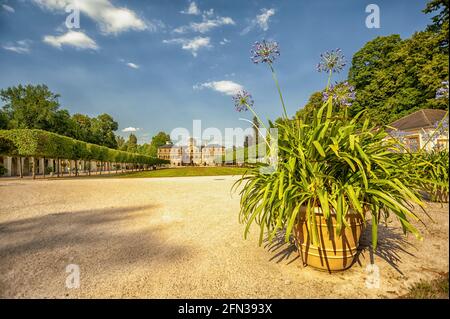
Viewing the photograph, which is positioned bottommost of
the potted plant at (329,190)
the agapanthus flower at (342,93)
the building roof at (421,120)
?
the potted plant at (329,190)

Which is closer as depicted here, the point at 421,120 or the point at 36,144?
the point at 421,120

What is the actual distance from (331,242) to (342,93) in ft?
6.53

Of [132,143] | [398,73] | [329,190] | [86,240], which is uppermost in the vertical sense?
[398,73]

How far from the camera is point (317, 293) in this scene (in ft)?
6.27

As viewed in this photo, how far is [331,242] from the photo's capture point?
2211 millimetres

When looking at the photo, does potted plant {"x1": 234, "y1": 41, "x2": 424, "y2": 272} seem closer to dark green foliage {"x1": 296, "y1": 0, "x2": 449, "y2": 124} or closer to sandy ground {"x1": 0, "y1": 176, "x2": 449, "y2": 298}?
sandy ground {"x1": 0, "y1": 176, "x2": 449, "y2": 298}

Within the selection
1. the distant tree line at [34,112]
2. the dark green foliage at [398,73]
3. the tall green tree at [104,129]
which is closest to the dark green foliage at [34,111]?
Answer: the distant tree line at [34,112]

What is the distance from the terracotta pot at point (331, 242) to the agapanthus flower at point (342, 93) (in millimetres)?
1638

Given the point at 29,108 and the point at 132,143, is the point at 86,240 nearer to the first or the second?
the point at 29,108

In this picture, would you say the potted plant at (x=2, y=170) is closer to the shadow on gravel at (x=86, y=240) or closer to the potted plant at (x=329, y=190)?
the shadow on gravel at (x=86, y=240)

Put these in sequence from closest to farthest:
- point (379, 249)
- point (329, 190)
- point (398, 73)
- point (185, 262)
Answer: point (329, 190) → point (185, 262) → point (379, 249) → point (398, 73)

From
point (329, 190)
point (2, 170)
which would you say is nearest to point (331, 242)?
point (329, 190)

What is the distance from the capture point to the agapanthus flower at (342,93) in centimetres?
292
